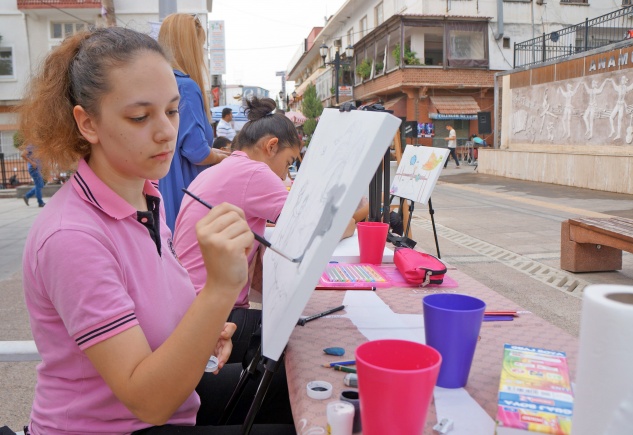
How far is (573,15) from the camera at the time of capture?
2394cm

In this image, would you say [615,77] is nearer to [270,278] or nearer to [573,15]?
[270,278]

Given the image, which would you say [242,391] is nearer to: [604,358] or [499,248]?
[604,358]

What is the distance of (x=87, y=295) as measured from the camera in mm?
1105

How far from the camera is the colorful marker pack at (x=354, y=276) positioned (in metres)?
2.02

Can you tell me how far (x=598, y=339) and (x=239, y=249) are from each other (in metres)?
0.63

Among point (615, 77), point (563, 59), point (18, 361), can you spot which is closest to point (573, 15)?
point (563, 59)

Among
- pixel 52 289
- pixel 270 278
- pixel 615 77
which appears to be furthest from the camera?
pixel 615 77

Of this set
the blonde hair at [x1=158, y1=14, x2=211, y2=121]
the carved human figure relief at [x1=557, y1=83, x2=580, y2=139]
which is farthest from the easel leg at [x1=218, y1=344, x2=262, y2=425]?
the carved human figure relief at [x1=557, y1=83, x2=580, y2=139]

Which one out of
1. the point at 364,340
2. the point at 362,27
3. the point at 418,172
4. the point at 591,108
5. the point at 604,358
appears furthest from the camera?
the point at 362,27

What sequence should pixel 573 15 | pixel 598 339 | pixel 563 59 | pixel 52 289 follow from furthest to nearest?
pixel 573 15 < pixel 563 59 < pixel 52 289 < pixel 598 339

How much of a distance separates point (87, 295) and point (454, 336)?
0.75 metres

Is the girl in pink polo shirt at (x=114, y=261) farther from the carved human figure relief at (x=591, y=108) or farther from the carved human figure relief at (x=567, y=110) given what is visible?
the carved human figure relief at (x=567, y=110)

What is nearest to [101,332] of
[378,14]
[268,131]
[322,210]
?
[322,210]

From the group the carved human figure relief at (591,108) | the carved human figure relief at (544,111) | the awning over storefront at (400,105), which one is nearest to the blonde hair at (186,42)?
the carved human figure relief at (591,108)
